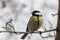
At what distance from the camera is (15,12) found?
1103 mm

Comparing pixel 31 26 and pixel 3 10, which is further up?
pixel 3 10

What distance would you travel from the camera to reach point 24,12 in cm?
111

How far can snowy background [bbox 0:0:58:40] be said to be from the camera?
1088mm

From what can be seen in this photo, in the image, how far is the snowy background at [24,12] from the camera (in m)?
1.09

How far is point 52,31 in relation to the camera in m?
1.14

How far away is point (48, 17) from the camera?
→ 1.13 meters

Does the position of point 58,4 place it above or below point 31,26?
above

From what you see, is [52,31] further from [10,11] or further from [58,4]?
[10,11]

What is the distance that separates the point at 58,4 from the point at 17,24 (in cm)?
30

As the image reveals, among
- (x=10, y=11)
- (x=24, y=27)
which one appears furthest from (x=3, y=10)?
(x=24, y=27)

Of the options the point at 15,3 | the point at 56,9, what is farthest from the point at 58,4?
the point at 15,3

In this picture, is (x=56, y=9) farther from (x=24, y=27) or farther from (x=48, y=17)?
(x=24, y=27)

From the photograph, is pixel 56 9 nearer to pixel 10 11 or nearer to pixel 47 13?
pixel 47 13

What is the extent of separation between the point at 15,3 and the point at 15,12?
57 mm
